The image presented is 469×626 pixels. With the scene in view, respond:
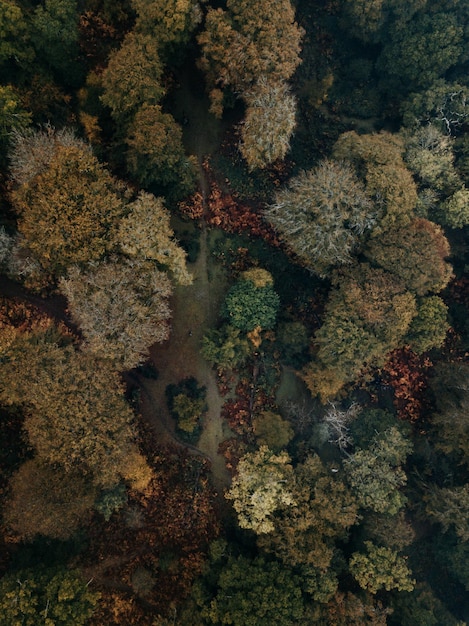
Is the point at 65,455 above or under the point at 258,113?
under

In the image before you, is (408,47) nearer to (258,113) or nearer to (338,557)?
(258,113)

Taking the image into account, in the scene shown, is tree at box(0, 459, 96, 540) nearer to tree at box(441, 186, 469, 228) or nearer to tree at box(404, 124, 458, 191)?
tree at box(441, 186, 469, 228)

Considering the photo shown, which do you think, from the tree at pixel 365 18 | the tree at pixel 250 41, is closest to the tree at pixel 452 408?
the tree at pixel 250 41

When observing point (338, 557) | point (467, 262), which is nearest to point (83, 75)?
point (467, 262)

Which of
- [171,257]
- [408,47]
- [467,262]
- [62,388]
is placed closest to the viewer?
[62,388]

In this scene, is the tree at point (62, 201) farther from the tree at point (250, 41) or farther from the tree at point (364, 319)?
the tree at point (364, 319)

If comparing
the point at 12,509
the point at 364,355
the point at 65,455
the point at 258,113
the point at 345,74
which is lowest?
the point at 12,509

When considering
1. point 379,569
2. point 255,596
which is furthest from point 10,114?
point 379,569

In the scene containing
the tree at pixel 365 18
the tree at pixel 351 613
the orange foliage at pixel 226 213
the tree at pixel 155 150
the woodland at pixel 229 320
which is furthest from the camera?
the orange foliage at pixel 226 213
